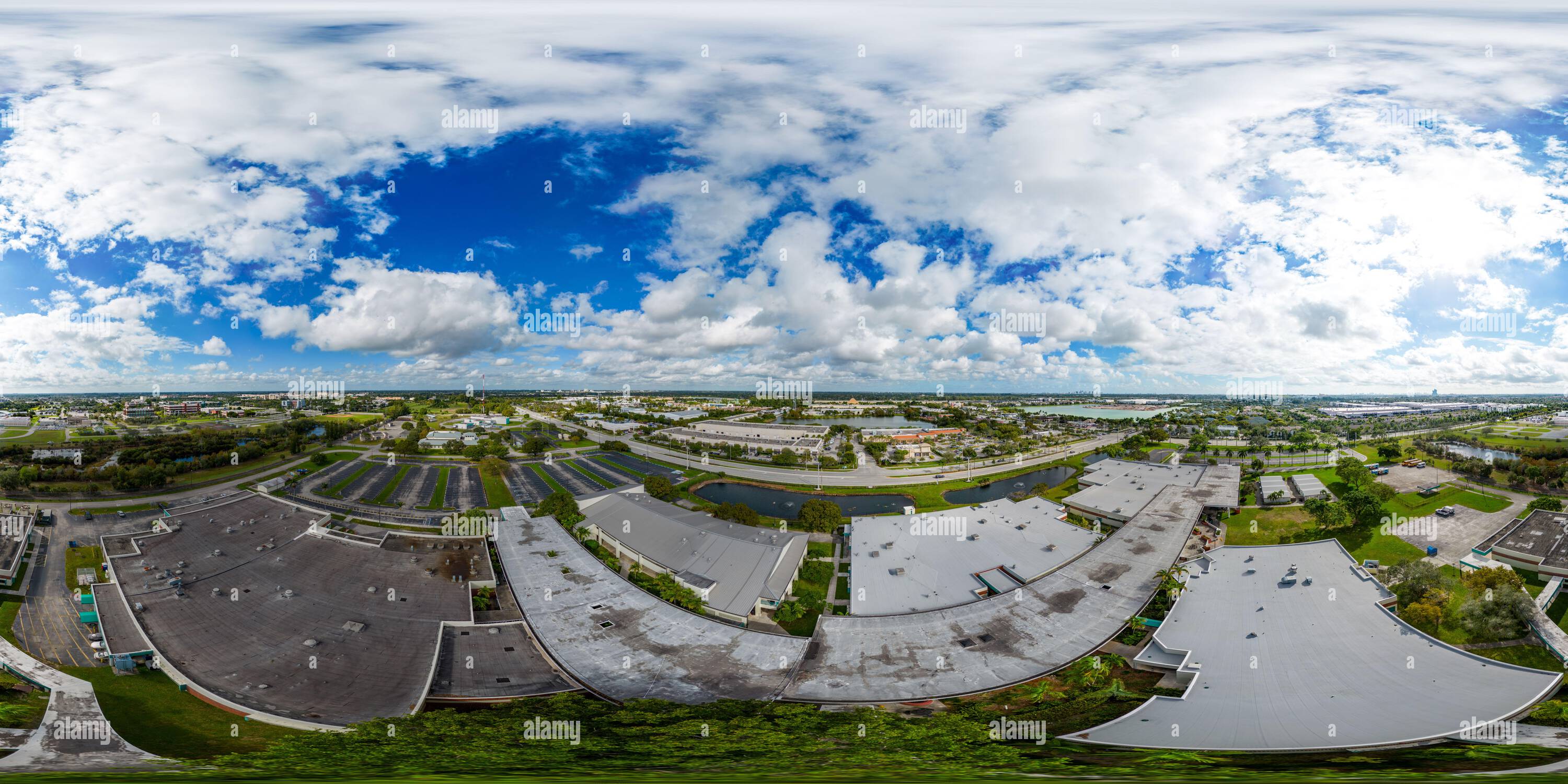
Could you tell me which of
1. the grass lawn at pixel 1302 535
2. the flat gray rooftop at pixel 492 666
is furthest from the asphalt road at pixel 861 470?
the flat gray rooftop at pixel 492 666

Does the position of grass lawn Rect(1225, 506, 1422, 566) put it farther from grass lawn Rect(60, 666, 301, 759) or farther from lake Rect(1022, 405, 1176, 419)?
lake Rect(1022, 405, 1176, 419)

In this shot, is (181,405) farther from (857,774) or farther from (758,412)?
(758,412)

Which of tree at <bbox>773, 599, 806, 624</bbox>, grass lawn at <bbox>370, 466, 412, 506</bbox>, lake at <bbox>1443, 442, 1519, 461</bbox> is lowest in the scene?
tree at <bbox>773, 599, 806, 624</bbox>

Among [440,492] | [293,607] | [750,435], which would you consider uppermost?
[750,435]

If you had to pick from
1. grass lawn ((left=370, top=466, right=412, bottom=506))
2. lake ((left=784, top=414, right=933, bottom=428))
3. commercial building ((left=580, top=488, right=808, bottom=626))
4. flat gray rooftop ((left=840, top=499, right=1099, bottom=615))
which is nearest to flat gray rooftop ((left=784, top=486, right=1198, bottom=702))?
flat gray rooftop ((left=840, top=499, right=1099, bottom=615))

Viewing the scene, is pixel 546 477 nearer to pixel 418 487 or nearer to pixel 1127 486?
pixel 418 487

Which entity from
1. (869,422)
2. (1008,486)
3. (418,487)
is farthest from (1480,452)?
(869,422)

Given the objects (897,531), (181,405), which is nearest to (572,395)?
(181,405)

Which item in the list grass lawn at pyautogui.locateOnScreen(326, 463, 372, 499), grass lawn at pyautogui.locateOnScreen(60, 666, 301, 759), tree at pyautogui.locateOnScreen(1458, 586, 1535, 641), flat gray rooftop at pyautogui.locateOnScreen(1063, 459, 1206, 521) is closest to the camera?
grass lawn at pyautogui.locateOnScreen(60, 666, 301, 759)
